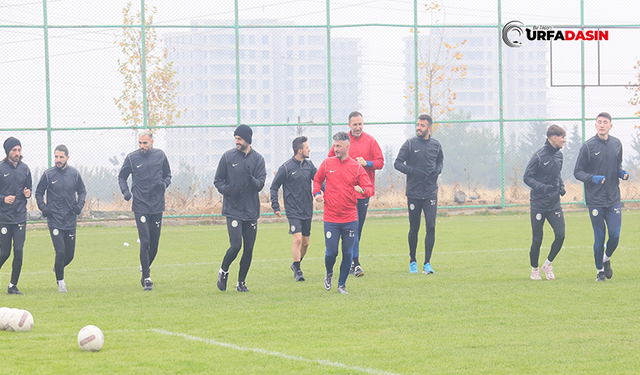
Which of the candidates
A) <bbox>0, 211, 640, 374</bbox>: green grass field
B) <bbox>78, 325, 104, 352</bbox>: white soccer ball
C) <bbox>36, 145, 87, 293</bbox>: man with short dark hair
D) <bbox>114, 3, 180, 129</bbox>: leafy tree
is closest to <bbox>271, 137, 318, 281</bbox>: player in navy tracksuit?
<bbox>0, 211, 640, 374</bbox>: green grass field

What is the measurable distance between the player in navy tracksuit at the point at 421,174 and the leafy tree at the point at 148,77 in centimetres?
1337

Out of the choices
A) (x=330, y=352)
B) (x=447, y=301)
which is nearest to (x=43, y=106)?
(x=447, y=301)

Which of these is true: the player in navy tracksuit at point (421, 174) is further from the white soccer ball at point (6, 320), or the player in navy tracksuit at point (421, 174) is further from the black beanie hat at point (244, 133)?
the white soccer ball at point (6, 320)

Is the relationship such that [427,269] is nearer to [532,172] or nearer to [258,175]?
[532,172]

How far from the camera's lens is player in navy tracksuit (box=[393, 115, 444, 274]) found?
12.1 m

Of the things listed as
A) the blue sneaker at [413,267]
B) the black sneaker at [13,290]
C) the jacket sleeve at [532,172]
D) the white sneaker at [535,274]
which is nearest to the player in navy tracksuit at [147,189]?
the black sneaker at [13,290]

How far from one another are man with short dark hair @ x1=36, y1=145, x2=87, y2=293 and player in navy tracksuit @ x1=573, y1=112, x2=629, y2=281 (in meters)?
6.89

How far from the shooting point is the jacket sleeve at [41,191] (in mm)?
10578

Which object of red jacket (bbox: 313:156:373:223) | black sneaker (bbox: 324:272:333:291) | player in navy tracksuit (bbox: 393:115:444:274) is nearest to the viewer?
red jacket (bbox: 313:156:373:223)

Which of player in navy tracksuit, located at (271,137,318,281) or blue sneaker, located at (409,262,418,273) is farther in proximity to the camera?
blue sneaker, located at (409,262,418,273)

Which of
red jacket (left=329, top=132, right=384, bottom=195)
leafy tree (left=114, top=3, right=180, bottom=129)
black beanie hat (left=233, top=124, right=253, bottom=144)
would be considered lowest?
red jacket (left=329, top=132, right=384, bottom=195)

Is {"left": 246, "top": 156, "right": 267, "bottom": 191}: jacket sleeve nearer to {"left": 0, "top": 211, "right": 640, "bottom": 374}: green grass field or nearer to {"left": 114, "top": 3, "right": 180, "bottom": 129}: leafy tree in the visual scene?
{"left": 0, "top": 211, "right": 640, "bottom": 374}: green grass field

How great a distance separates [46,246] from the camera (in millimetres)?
16797

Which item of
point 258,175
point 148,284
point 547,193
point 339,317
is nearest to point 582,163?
point 547,193
